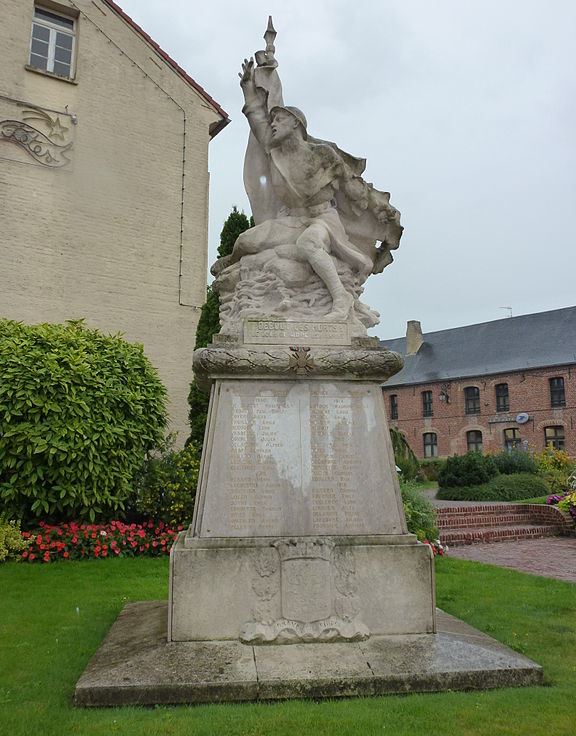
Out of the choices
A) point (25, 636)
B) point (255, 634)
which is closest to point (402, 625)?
point (255, 634)

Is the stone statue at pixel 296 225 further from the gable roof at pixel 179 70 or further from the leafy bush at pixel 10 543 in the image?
the gable roof at pixel 179 70

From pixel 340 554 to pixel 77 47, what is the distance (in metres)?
17.3

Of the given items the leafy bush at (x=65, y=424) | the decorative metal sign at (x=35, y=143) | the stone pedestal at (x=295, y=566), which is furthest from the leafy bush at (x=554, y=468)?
→ the stone pedestal at (x=295, y=566)

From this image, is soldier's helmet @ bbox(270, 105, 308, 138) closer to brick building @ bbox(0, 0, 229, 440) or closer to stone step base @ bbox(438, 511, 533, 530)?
brick building @ bbox(0, 0, 229, 440)

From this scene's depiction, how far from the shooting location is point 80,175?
15984mm

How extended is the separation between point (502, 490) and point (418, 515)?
12991 mm

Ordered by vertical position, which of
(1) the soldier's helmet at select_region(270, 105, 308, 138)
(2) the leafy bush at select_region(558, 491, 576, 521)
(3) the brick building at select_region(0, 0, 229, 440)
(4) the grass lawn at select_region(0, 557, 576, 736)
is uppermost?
(3) the brick building at select_region(0, 0, 229, 440)

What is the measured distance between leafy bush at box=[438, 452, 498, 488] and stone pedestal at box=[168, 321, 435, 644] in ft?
66.9

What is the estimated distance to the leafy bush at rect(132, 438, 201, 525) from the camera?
1048 centimetres

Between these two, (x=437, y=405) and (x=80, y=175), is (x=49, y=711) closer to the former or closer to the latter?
(x=80, y=175)

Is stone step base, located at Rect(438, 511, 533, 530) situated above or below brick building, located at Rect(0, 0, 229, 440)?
below

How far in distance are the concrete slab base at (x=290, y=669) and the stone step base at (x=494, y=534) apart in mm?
10238

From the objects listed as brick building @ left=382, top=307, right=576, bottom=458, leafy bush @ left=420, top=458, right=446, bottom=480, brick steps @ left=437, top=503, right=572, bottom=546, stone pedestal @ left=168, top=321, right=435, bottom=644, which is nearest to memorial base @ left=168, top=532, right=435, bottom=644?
stone pedestal @ left=168, top=321, right=435, bottom=644

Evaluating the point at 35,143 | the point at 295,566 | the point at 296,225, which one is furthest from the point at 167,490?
the point at 35,143
